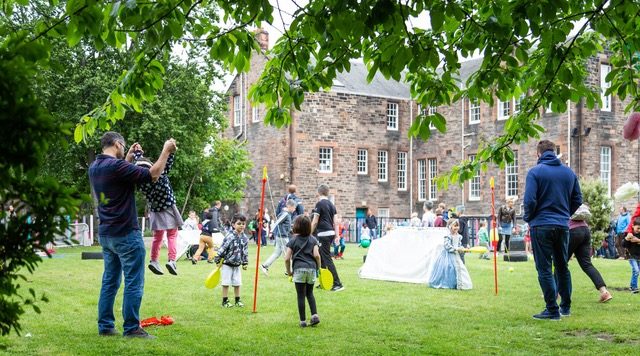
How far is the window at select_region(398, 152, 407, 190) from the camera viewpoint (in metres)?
50.0

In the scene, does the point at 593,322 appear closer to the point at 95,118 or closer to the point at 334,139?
the point at 95,118

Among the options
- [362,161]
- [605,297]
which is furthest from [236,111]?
[605,297]

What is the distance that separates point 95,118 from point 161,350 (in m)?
2.93

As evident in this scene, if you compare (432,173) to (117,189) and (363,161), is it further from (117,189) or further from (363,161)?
(117,189)

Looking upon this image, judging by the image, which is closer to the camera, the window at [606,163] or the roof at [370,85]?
the window at [606,163]

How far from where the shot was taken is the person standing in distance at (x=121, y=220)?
7566mm

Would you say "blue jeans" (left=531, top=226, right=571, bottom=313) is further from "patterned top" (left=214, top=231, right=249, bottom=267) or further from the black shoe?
the black shoe

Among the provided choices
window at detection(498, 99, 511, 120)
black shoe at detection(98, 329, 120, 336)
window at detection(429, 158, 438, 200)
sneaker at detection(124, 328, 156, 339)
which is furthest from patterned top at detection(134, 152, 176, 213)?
window at detection(429, 158, 438, 200)

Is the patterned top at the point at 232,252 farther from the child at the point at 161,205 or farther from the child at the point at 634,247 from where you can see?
the child at the point at 634,247

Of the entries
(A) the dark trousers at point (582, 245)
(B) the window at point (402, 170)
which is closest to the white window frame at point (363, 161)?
(B) the window at point (402, 170)

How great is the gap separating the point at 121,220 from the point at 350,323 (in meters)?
3.32

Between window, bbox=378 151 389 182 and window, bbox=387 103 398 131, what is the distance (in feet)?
5.70

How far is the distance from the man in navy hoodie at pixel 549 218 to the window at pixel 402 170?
4018 centimetres

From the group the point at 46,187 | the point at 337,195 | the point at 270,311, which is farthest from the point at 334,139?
the point at 46,187
